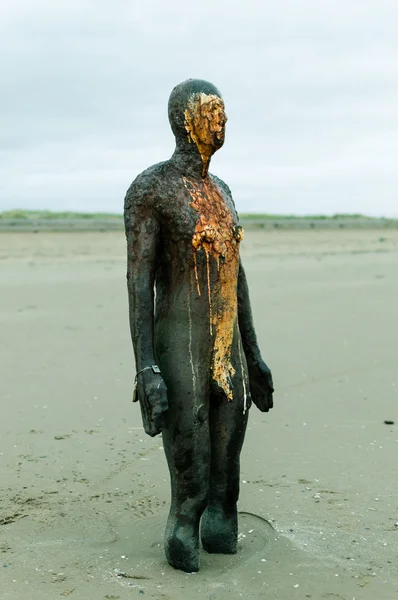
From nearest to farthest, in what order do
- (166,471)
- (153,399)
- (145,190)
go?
(153,399) < (145,190) < (166,471)

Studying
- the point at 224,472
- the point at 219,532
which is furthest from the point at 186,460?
the point at 219,532

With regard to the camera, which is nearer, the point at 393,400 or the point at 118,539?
the point at 118,539

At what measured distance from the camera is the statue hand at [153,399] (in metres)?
3.87

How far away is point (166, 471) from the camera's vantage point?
5504 millimetres

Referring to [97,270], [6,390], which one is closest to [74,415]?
[6,390]

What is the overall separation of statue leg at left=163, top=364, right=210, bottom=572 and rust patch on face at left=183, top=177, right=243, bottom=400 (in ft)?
0.49

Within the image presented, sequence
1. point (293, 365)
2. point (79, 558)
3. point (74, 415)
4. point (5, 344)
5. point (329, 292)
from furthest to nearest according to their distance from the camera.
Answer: point (329, 292), point (5, 344), point (293, 365), point (74, 415), point (79, 558)

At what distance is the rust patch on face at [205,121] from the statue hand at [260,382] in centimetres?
111

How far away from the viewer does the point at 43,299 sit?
1170 cm

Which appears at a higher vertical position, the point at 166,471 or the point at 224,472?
the point at 224,472

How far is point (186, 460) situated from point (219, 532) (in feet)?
1.62

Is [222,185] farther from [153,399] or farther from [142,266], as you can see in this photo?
[153,399]

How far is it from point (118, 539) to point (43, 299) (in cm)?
748

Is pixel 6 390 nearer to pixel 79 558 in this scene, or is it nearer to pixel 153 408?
pixel 79 558
